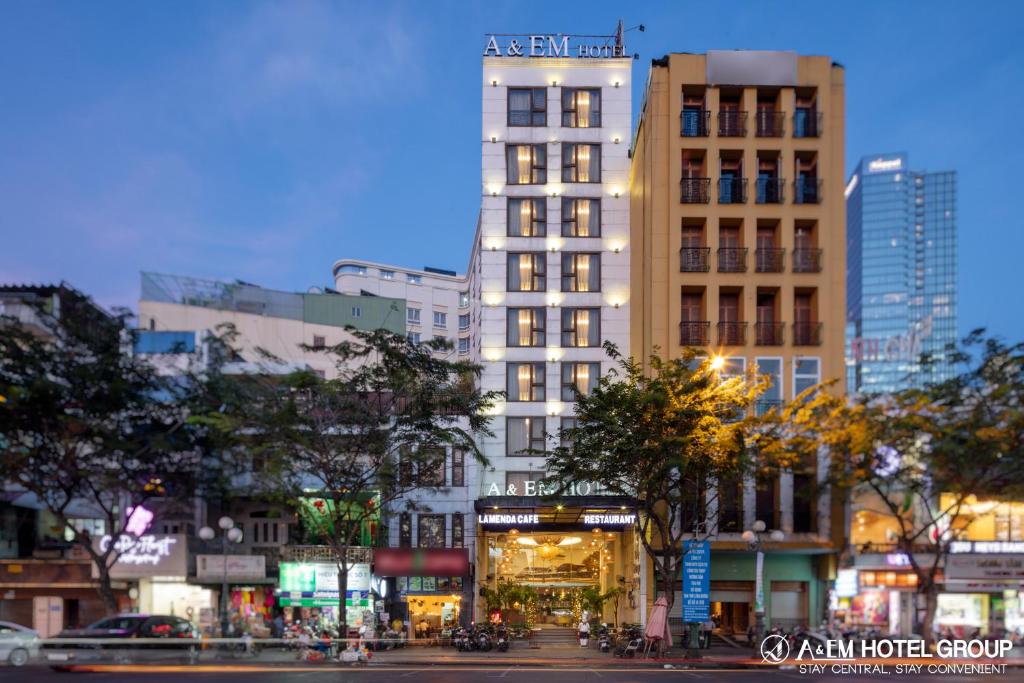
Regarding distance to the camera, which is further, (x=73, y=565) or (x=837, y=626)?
(x=73, y=565)

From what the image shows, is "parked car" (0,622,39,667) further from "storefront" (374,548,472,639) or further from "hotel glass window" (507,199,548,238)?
"hotel glass window" (507,199,548,238)

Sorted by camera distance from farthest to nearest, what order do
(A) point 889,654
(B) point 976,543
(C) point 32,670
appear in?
(B) point 976,543, (A) point 889,654, (C) point 32,670

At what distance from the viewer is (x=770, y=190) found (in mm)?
46875

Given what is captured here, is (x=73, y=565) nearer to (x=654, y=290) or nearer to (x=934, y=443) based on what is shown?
(x=654, y=290)

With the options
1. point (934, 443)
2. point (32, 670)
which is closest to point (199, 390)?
point (32, 670)

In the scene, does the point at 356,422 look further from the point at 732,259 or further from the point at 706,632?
the point at 732,259

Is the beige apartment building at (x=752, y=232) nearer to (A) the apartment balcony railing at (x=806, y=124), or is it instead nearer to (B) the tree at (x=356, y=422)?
(A) the apartment balcony railing at (x=806, y=124)

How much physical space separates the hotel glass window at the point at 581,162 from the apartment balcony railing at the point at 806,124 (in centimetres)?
1034

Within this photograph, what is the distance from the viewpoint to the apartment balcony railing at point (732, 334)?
45688mm

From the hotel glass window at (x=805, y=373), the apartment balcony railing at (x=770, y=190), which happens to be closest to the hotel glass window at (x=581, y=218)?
the apartment balcony railing at (x=770, y=190)

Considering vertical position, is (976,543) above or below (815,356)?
below

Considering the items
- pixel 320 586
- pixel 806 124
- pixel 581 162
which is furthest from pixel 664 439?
pixel 806 124

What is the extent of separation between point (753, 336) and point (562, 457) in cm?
1357

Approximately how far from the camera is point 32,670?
1224 inches
